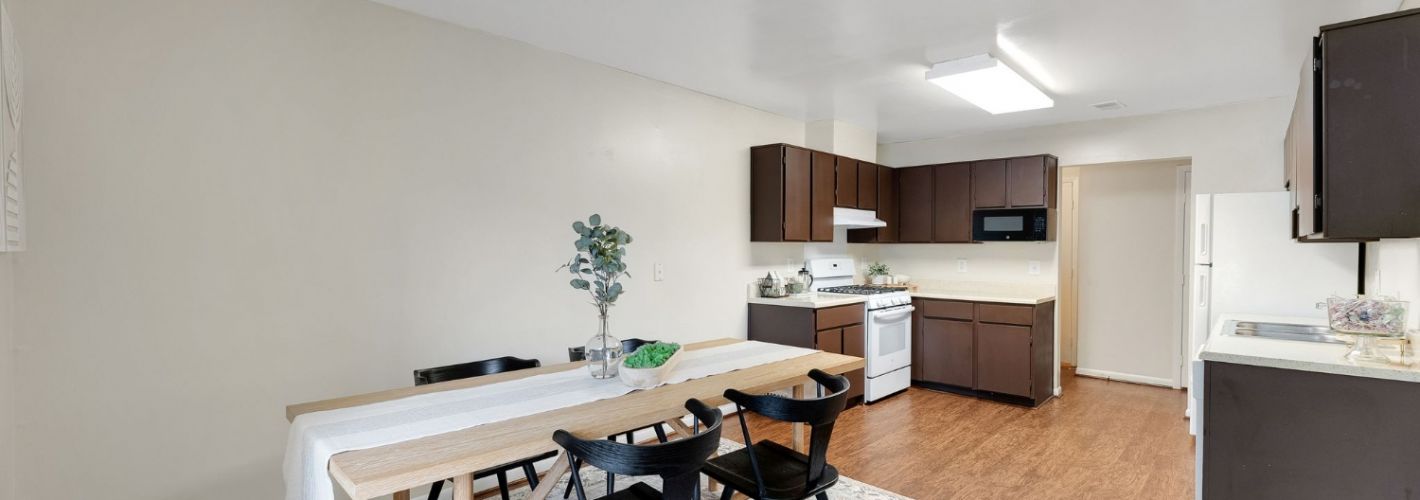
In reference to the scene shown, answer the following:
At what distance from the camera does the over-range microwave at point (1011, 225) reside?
16.0ft

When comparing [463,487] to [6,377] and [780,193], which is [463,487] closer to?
[6,377]

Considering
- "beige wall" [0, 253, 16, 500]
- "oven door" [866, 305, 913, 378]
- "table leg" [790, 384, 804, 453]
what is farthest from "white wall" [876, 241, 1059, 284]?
"beige wall" [0, 253, 16, 500]

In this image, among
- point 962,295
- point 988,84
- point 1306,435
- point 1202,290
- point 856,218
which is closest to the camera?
A: point 1306,435

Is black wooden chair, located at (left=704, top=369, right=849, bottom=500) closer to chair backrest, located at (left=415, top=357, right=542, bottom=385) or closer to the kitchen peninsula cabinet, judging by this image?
chair backrest, located at (left=415, top=357, right=542, bottom=385)

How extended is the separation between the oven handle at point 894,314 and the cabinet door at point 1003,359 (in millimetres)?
517

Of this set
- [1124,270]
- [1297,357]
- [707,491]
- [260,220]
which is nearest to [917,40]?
[1297,357]

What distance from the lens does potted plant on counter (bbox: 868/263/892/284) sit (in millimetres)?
5520

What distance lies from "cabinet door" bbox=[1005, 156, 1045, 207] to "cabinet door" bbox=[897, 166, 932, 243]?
2.13 feet

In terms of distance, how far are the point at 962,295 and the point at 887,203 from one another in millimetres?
996

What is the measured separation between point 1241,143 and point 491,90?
188 inches

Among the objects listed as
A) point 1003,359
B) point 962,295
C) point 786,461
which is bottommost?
point 1003,359

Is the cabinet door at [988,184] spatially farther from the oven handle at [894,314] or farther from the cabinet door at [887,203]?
the oven handle at [894,314]

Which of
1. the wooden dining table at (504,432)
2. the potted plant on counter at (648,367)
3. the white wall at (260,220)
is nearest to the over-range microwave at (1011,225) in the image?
the wooden dining table at (504,432)

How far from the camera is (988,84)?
11.6 ft
